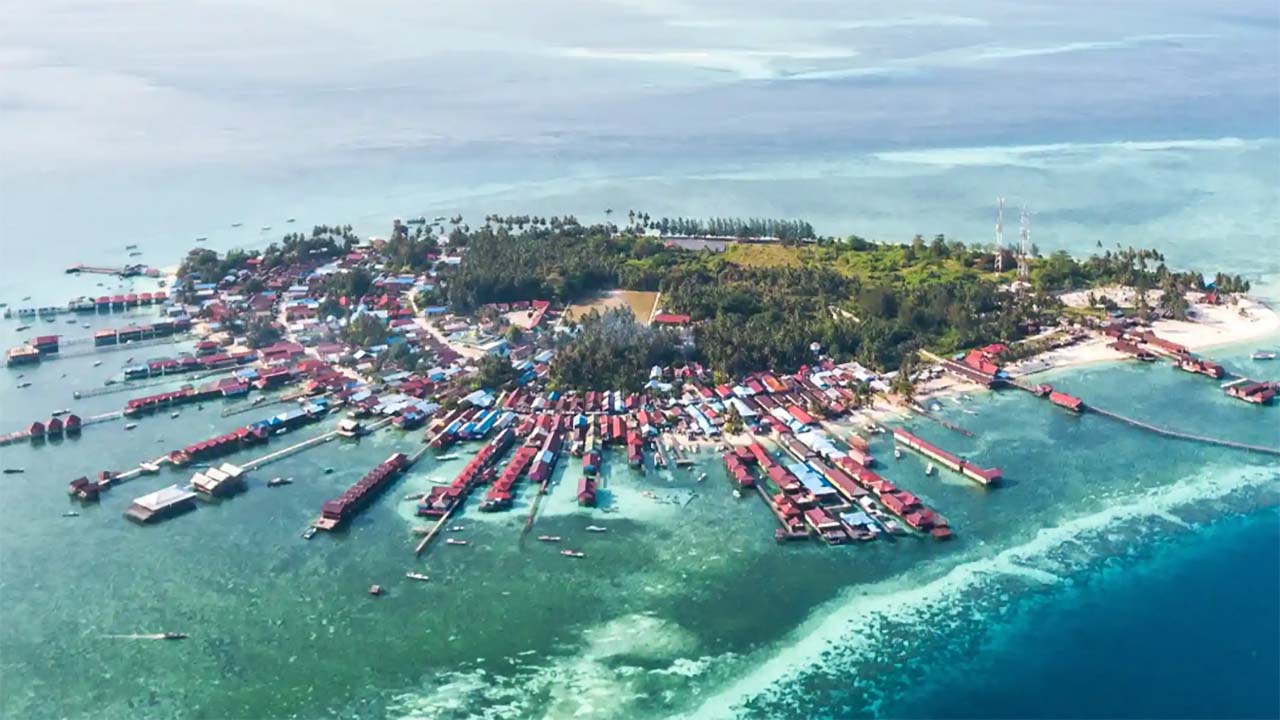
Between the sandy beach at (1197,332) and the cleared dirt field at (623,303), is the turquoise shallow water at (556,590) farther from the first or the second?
the cleared dirt field at (623,303)

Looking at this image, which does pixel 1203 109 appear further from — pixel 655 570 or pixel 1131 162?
pixel 655 570

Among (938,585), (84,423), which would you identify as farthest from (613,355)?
(84,423)

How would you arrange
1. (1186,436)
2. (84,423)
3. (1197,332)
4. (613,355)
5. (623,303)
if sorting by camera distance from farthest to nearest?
(623,303) < (1197,332) < (613,355) < (84,423) < (1186,436)

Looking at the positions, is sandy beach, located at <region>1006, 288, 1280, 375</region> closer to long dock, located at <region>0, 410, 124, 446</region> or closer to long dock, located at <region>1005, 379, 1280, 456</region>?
long dock, located at <region>1005, 379, 1280, 456</region>

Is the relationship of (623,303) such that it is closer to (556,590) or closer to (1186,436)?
(556,590)

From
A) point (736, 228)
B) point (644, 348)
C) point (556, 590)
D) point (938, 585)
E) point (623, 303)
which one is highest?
point (736, 228)

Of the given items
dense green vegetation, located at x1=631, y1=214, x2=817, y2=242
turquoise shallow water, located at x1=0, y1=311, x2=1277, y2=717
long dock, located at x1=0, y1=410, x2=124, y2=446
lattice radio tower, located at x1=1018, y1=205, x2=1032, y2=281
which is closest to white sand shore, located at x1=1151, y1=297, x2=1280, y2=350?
lattice radio tower, located at x1=1018, y1=205, x2=1032, y2=281
